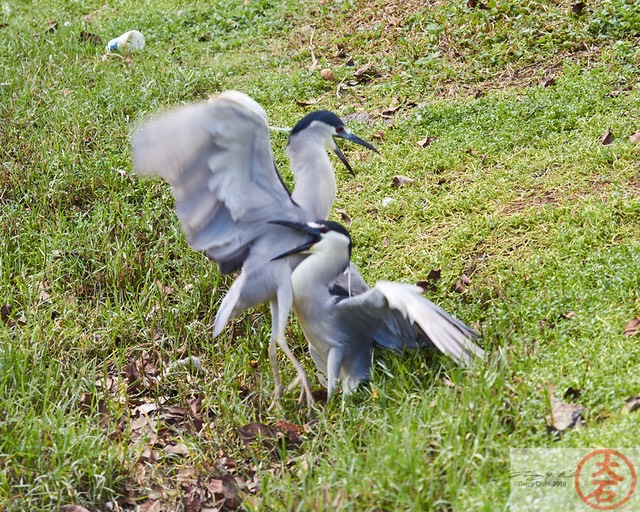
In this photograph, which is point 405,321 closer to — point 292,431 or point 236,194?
point 292,431

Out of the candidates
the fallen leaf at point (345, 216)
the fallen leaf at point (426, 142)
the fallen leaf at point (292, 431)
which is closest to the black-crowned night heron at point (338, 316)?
the fallen leaf at point (292, 431)

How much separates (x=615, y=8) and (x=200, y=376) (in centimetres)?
393

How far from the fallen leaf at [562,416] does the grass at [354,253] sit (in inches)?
1.8

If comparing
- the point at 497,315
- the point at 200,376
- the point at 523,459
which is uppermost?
the point at 523,459

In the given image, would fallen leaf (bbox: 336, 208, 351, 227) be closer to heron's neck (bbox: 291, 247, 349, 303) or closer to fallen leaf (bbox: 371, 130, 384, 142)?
fallen leaf (bbox: 371, 130, 384, 142)

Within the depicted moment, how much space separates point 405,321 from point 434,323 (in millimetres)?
270

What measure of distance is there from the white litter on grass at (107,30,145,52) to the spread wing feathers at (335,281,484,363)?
173 inches

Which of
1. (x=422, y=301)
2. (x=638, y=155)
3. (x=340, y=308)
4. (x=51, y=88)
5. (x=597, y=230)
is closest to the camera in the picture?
(x=422, y=301)

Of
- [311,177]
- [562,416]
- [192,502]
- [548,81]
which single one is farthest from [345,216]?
[562,416]

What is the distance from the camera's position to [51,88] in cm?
691

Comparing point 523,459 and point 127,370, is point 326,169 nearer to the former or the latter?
point 127,370

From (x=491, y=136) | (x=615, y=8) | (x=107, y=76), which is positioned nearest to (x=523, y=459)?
(x=491, y=136)

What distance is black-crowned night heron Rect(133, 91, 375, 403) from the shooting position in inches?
155

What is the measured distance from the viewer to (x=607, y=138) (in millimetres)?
5234
